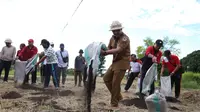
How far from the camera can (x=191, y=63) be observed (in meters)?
37.6

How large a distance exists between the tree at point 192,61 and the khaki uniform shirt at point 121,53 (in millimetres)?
30855

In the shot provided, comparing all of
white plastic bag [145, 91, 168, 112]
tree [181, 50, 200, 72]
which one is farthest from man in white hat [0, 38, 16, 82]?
tree [181, 50, 200, 72]

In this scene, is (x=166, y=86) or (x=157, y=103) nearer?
(x=157, y=103)

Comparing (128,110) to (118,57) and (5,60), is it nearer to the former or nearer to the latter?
(118,57)

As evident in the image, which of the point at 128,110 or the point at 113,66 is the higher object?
the point at 113,66

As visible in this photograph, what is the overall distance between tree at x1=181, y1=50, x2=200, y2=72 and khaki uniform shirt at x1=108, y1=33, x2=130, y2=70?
30.9 metres

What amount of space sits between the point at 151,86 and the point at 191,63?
2965 cm

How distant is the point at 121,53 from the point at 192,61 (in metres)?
32.4

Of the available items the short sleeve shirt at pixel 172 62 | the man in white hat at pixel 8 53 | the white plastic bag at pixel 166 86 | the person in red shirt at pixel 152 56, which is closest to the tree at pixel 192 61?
the short sleeve shirt at pixel 172 62

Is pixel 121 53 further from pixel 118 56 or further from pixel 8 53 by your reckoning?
pixel 8 53

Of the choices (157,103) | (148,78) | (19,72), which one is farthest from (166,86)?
(157,103)

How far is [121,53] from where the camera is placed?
21.8 feet

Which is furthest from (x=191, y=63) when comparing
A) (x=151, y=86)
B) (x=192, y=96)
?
(x=151, y=86)

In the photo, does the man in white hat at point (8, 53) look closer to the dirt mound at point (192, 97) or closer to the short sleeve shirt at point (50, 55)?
the short sleeve shirt at point (50, 55)
